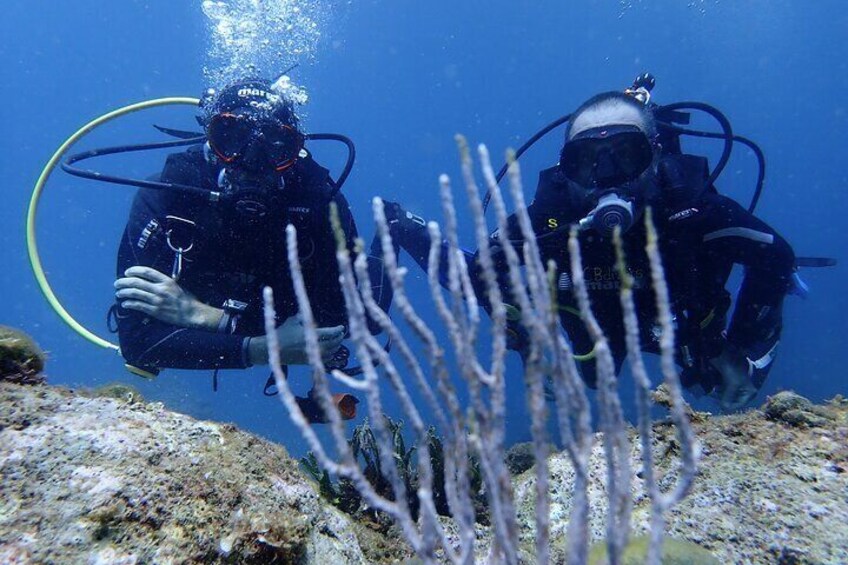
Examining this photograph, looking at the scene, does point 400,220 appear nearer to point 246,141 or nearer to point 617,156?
point 246,141

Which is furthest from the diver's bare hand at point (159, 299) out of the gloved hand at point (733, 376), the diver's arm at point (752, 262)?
the gloved hand at point (733, 376)

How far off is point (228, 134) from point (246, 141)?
0.19 meters

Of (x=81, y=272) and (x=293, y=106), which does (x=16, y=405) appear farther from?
(x=81, y=272)

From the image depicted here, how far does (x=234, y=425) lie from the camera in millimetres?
2789

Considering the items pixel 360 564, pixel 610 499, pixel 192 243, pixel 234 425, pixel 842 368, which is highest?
pixel 842 368

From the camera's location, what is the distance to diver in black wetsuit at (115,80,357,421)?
4539mm

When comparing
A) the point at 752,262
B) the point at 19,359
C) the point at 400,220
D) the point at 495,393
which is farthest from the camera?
the point at 400,220

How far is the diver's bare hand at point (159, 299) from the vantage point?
442cm

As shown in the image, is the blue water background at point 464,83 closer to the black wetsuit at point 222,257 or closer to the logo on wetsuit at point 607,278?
the black wetsuit at point 222,257

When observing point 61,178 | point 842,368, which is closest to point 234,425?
point 842,368

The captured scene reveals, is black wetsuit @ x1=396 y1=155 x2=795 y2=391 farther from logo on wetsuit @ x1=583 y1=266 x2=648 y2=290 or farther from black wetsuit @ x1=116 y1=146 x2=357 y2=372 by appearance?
black wetsuit @ x1=116 y1=146 x2=357 y2=372

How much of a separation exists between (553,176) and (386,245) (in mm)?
4427

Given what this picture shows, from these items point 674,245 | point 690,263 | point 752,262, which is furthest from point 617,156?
point 752,262

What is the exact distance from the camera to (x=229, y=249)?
15.9ft
